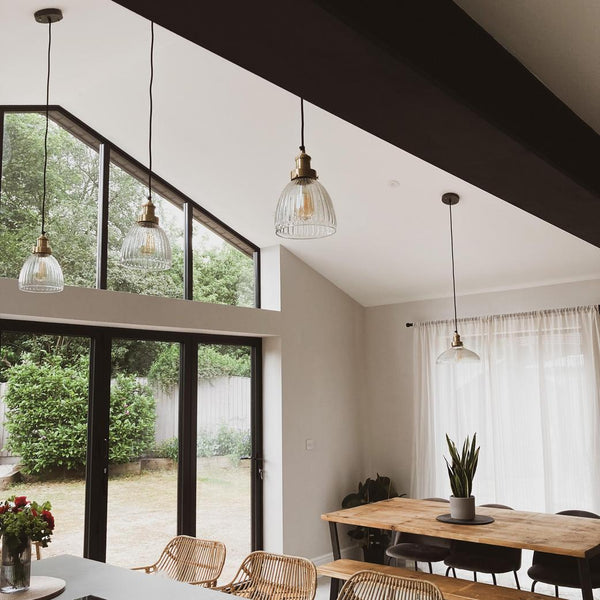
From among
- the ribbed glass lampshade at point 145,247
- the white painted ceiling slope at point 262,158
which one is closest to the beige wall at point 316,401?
the white painted ceiling slope at point 262,158

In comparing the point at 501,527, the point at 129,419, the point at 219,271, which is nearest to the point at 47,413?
the point at 129,419

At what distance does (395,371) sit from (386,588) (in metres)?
3.56

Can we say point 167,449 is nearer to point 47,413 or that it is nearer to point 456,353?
point 47,413

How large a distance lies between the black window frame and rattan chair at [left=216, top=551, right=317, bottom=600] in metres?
2.29

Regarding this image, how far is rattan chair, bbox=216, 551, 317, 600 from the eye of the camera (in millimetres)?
3086

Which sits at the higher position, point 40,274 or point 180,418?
point 40,274

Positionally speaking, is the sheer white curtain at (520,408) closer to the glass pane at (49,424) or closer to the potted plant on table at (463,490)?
the potted plant on table at (463,490)

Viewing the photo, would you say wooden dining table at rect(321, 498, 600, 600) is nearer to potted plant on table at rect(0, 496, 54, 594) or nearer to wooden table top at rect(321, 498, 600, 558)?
wooden table top at rect(321, 498, 600, 558)

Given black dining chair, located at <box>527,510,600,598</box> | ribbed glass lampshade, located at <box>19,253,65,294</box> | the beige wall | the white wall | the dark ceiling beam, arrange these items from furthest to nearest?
the white wall
the beige wall
black dining chair, located at <box>527,510,600,598</box>
ribbed glass lampshade, located at <box>19,253,65,294</box>
the dark ceiling beam

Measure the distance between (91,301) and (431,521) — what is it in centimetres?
260

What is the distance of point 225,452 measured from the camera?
5391 millimetres

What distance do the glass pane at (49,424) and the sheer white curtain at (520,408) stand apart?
304cm

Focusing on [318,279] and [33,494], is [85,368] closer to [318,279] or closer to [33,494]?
[33,494]

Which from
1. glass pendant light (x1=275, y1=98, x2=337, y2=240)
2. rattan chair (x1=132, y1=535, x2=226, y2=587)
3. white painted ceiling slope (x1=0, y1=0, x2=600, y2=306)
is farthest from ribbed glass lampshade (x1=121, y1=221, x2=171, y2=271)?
rattan chair (x1=132, y1=535, x2=226, y2=587)
